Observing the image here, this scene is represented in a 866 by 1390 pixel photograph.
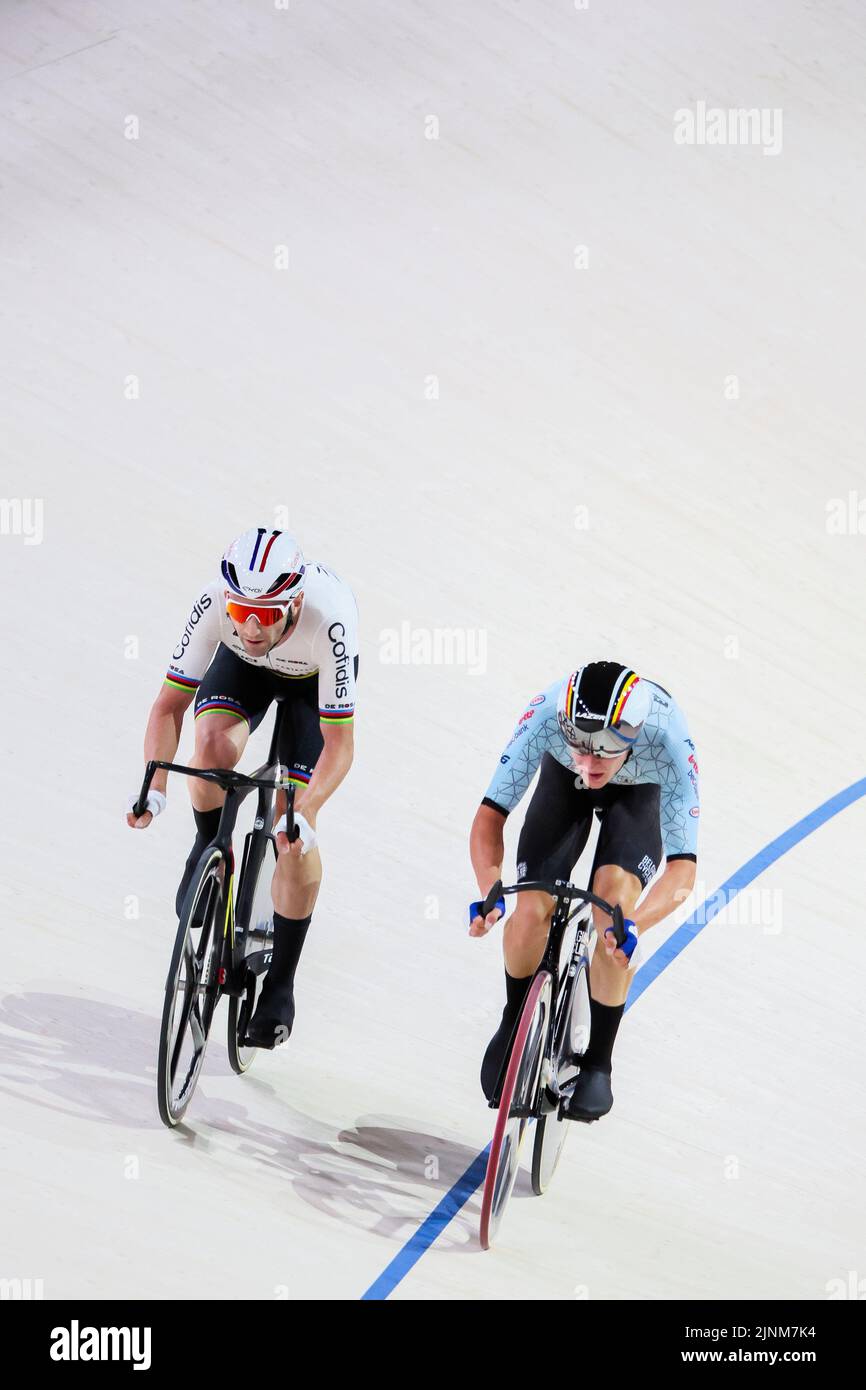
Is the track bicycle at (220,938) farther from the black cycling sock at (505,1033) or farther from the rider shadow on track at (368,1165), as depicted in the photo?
the black cycling sock at (505,1033)

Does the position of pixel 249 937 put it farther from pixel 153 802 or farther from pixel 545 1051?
pixel 545 1051

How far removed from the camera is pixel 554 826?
11.1ft

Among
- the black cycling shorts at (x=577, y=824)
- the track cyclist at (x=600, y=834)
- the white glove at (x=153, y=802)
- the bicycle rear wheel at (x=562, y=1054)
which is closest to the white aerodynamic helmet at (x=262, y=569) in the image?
the white glove at (x=153, y=802)

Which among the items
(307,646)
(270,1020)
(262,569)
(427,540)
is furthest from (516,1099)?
(427,540)

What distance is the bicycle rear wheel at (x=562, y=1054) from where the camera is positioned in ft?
11.2

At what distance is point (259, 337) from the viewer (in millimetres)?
6578

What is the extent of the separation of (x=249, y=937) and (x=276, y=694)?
0.61m

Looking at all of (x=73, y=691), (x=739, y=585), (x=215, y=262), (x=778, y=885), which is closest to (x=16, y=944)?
(x=73, y=691)

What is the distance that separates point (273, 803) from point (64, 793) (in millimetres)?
1198

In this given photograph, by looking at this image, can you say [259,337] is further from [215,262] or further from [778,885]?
[778,885]

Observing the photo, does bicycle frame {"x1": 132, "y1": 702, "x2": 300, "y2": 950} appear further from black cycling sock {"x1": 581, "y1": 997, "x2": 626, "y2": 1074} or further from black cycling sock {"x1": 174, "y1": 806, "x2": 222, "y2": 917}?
black cycling sock {"x1": 581, "y1": 997, "x2": 626, "y2": 1074}

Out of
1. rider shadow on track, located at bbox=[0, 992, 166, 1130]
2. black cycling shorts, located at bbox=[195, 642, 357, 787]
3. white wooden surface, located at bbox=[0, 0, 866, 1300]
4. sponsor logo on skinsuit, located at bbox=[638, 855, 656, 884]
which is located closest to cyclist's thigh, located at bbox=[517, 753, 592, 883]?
sponsor logo on skinsuit, located at bbox=[638, 855, 656, 884]

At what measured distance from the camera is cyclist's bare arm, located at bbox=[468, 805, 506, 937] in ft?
10.6

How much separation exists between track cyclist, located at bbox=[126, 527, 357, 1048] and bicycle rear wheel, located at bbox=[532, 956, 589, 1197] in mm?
652
